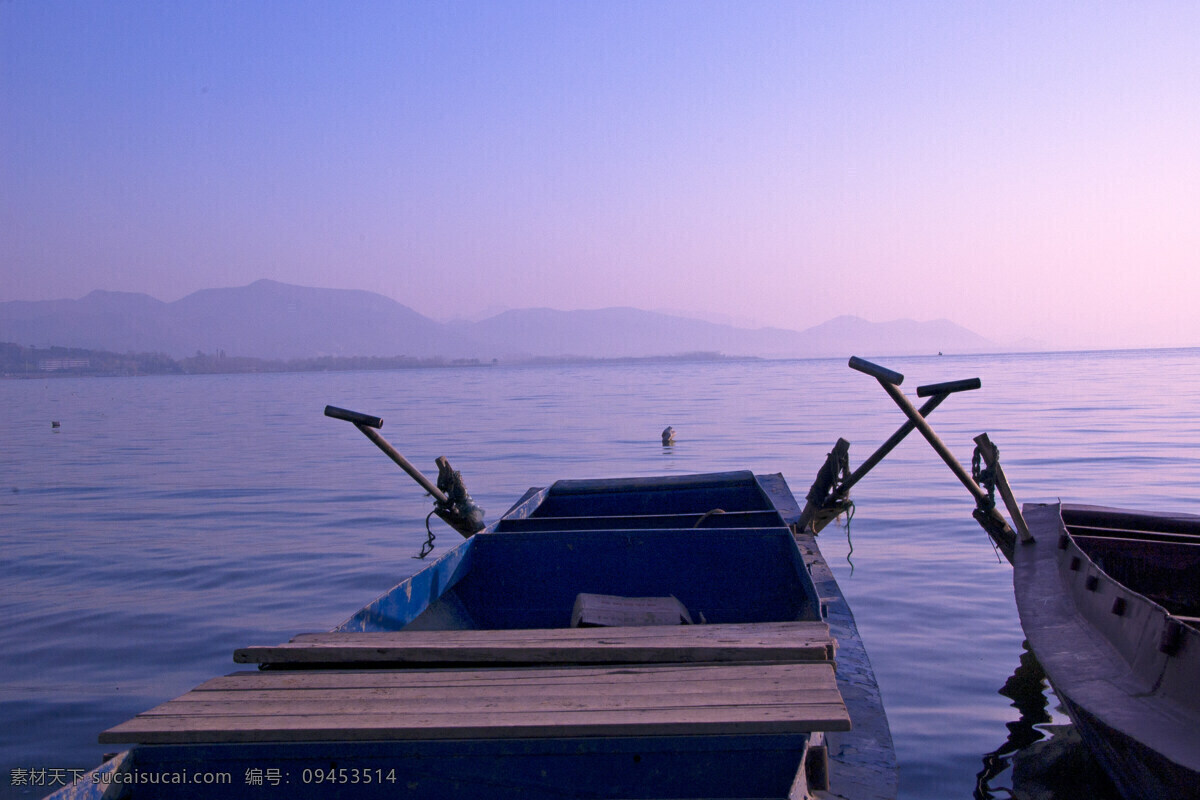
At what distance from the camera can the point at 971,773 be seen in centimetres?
555

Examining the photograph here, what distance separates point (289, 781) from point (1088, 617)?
14.0 feet

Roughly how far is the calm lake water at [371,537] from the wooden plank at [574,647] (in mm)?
2250

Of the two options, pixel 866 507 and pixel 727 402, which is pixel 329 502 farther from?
pixel 727 402

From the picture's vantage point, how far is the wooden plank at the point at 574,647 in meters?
3.76

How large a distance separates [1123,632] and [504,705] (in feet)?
10.2

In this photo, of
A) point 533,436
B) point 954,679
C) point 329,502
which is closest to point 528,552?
point 954,679

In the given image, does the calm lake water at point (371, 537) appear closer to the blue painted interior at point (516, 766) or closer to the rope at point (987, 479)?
the rope at point (987, 479)

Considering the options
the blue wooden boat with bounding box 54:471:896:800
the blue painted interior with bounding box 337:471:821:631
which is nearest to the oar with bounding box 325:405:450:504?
the blue painted interior with bounding box 337:471:821:631

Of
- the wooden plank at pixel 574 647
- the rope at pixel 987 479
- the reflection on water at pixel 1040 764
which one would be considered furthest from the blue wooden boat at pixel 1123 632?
the wooden plank at pixel 574 647

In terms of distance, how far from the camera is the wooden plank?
148 inches

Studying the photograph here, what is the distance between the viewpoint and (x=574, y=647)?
3.83 m

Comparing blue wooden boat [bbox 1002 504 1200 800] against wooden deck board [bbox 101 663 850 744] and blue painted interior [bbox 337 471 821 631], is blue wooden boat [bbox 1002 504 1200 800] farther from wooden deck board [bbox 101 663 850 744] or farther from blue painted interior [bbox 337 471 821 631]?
blue painted interior [bbox 337 471 821 631]

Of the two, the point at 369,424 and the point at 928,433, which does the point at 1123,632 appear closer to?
the point at 928,433

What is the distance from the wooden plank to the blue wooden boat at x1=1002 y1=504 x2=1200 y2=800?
4.02ft
